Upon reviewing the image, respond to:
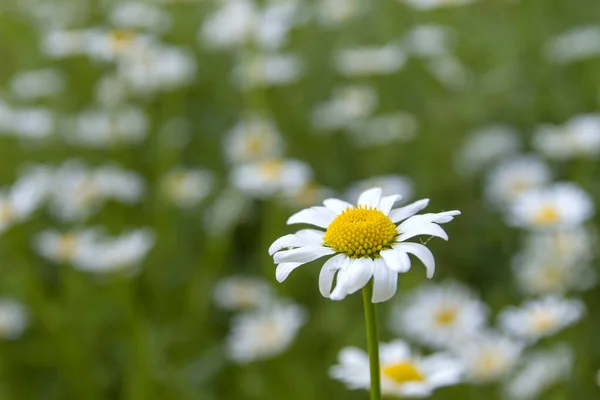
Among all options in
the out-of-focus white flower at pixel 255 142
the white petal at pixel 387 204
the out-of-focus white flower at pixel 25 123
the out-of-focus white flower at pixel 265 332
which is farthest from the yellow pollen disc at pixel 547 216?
the out-of-focus white flower at pixel 25 123

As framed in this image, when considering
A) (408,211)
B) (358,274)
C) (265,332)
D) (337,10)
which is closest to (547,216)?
(265,332)

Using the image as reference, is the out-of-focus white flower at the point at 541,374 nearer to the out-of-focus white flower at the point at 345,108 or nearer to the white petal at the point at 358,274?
the white petal at the point at 358,274

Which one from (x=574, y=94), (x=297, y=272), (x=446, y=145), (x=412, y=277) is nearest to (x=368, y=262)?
(x=412, y=277)

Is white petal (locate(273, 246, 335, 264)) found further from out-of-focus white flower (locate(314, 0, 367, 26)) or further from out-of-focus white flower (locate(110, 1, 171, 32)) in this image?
out-of-focus white flower (locate(314, 0, 367, 26))

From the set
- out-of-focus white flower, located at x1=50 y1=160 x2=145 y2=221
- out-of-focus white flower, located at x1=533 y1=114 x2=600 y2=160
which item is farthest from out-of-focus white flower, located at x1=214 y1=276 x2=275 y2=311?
out-of-focus white flower, located at x1=533 y1=114 x2=600 y2=160

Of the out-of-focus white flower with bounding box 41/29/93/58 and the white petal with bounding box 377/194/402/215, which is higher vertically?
the out-of-focus white flower with bounding box 41/29/93/58

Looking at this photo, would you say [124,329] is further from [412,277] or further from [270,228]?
[412,277]
